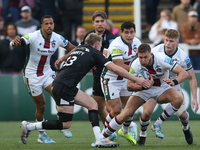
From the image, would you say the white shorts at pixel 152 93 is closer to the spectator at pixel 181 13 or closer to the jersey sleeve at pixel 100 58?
the jersey sleeve at pixel 100 58

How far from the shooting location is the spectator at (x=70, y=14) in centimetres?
1435

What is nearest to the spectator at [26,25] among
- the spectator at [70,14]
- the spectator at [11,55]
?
the spectator at [11,55]

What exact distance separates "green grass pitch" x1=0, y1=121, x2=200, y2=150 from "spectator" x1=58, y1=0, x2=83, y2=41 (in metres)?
3.80

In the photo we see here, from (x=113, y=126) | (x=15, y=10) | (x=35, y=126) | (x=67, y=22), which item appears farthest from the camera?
(x=15, y=10)

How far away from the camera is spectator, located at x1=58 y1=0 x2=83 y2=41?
47.1 ft

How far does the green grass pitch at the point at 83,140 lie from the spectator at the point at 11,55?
199 centimetres

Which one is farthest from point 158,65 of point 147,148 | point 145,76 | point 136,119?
→ point 136,119

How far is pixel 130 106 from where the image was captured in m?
7.43

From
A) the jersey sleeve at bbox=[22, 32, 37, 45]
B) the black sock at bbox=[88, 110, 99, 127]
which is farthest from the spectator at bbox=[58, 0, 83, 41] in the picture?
the black sock at bbox=[88, 110, 99, 127]

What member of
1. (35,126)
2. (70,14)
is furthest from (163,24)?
(35,126)

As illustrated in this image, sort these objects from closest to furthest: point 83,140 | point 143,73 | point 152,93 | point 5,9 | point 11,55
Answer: point 143,73
point 152,93
point 83,140
point 11,55
point 5,9

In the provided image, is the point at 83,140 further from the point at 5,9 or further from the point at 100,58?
the point at 5,9

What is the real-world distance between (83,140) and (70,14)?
6.72 m

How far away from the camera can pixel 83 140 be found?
8.70 metres
